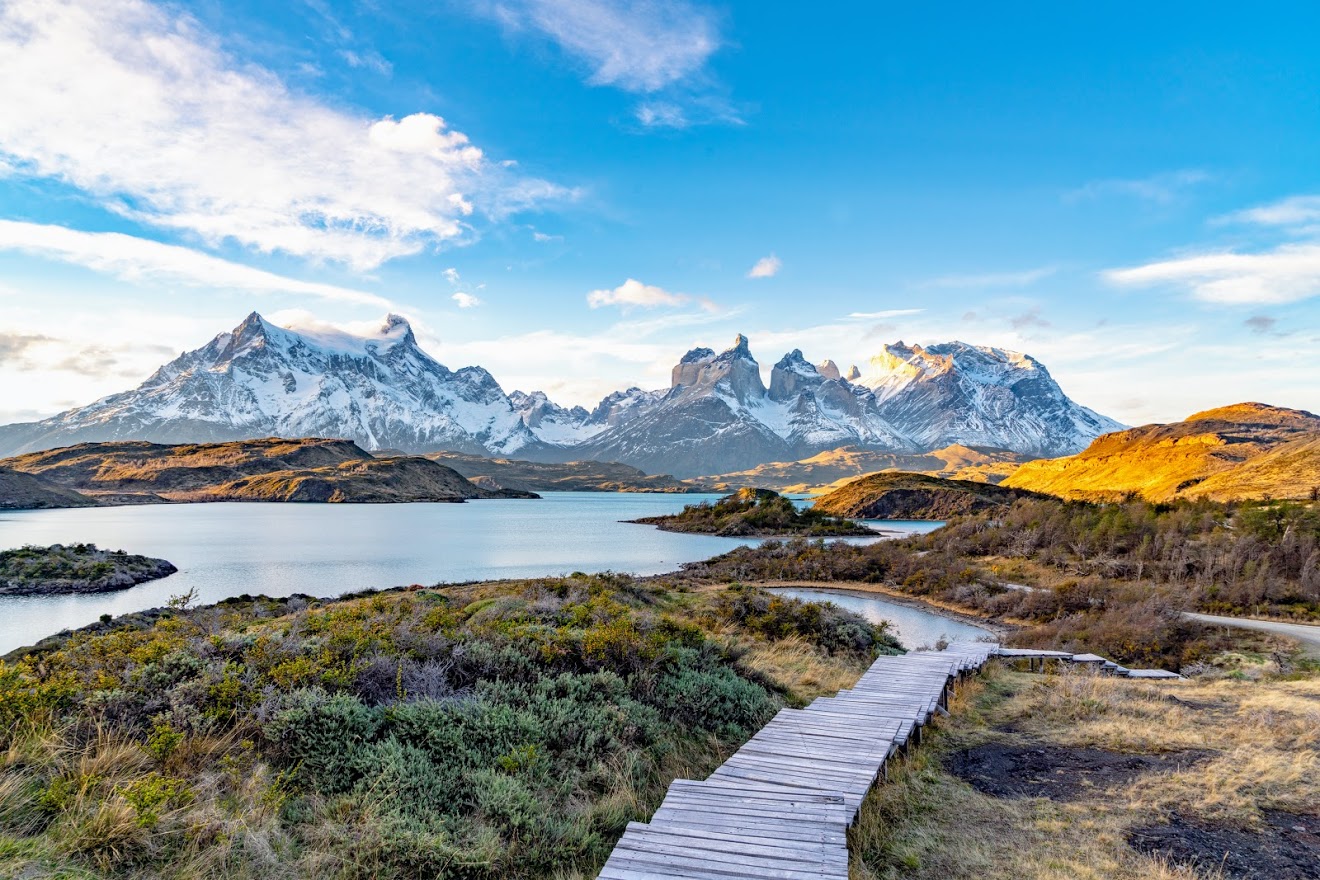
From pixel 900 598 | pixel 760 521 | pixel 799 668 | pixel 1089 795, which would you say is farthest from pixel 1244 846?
pixel 760 521

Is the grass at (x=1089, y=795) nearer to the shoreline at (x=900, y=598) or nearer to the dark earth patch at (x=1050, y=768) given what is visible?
the dark earth patch at (x=1050, y=768)

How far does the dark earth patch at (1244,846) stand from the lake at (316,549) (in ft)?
142

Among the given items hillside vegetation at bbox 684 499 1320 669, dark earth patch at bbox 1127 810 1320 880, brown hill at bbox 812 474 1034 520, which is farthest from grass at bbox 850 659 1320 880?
brown hill at bbox 812 474 1034 520

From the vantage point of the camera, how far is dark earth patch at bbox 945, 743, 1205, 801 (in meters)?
9.60

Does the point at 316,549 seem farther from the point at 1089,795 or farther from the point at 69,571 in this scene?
the point at 1089,795

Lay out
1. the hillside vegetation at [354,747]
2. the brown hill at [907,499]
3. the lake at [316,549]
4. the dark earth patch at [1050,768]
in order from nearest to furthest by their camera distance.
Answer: the hillside vegetation at [354,747]
the dark earth patch at [1050,768]
the lake at [316,549]
the brown hill at [907,499]

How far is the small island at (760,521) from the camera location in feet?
342

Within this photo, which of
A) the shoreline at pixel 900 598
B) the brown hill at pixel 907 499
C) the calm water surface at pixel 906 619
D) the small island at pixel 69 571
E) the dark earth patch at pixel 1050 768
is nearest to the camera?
the dark earth patch at pixel 1050 768

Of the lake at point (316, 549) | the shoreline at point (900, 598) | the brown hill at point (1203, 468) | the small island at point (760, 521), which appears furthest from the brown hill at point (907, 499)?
the shoreline at point (900, 598)

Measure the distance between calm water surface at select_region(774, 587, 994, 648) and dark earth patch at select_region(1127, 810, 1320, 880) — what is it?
77.8ft

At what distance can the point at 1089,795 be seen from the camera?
30.1 feet

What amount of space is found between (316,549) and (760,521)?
6449 cm

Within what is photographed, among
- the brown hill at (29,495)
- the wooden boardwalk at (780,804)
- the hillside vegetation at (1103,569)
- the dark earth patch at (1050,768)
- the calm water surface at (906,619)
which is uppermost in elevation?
the wooden boardwalk at (780,804)

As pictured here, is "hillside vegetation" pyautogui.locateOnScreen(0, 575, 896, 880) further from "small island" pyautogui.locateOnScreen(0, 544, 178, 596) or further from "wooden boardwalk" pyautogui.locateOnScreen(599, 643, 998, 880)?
"small island" pyautogui.locateOnScreen(0, 544, 178, 596)
